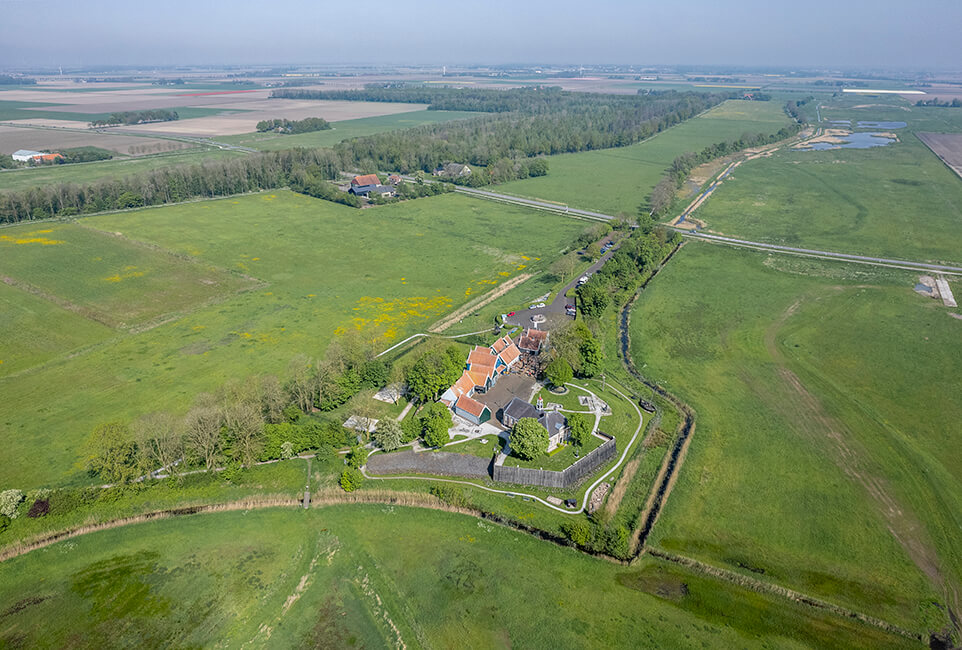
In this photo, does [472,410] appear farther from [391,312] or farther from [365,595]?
[391,312]

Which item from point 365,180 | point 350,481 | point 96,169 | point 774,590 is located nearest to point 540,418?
point 350,481

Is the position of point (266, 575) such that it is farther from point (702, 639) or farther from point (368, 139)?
point (368, 139)

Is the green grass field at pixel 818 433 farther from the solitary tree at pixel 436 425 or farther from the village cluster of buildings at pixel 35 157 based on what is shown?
the village cluster of buildings at pixel 35 157

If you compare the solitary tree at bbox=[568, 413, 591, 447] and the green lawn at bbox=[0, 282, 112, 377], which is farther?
the green lawn at bbox=[0, 282, 112, 377]

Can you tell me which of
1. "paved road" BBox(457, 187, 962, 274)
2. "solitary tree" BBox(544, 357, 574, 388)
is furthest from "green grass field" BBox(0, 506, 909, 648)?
"paved road" BBox(457, 187, 962, 274)

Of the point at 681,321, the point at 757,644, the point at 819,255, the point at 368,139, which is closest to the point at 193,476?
the point at 757,644

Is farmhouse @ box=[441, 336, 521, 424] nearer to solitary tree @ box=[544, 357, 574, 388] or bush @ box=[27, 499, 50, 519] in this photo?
solitary tree @ box=[544, 357, 574, 388]
